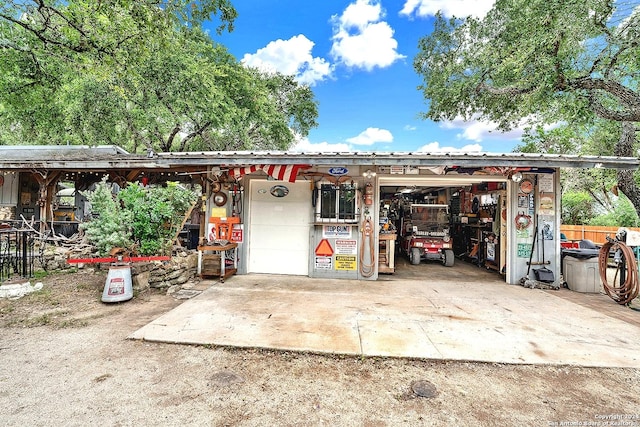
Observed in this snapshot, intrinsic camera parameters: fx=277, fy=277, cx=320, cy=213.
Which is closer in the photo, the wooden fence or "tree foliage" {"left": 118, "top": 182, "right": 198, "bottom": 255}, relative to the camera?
"tree foliage" {"left": 118, "top": 182, "right": 198, "bottom": 255}

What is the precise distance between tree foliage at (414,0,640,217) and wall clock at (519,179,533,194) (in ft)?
8.72

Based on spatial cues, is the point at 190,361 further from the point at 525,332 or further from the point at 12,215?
the point at 12,215

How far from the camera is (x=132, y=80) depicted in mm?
7848

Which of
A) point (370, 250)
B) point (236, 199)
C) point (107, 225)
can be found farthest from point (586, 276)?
point (107, 225)

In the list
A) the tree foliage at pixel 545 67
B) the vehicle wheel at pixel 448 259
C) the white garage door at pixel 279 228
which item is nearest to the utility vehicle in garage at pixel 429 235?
the vehicle wheel at pixel 448 259

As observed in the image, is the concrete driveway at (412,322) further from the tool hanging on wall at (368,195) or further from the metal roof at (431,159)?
the metal roof at (431,159)

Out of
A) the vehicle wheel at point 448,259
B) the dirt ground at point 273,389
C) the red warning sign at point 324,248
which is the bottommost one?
the dirt ground at point 273,389

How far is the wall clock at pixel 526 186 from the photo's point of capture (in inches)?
231

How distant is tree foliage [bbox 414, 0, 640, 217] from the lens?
6137 mm

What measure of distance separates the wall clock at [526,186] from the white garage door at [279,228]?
14.9ft

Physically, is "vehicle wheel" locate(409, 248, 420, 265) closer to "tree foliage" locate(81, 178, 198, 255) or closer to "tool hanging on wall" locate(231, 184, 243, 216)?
"tool hanging on wall" locate(231, 184, 243, 216)

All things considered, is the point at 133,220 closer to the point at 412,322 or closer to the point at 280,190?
the point at 280,190

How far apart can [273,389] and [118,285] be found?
3.38 m

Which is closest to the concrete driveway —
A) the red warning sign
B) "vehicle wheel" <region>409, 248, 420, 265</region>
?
the red warning sign
